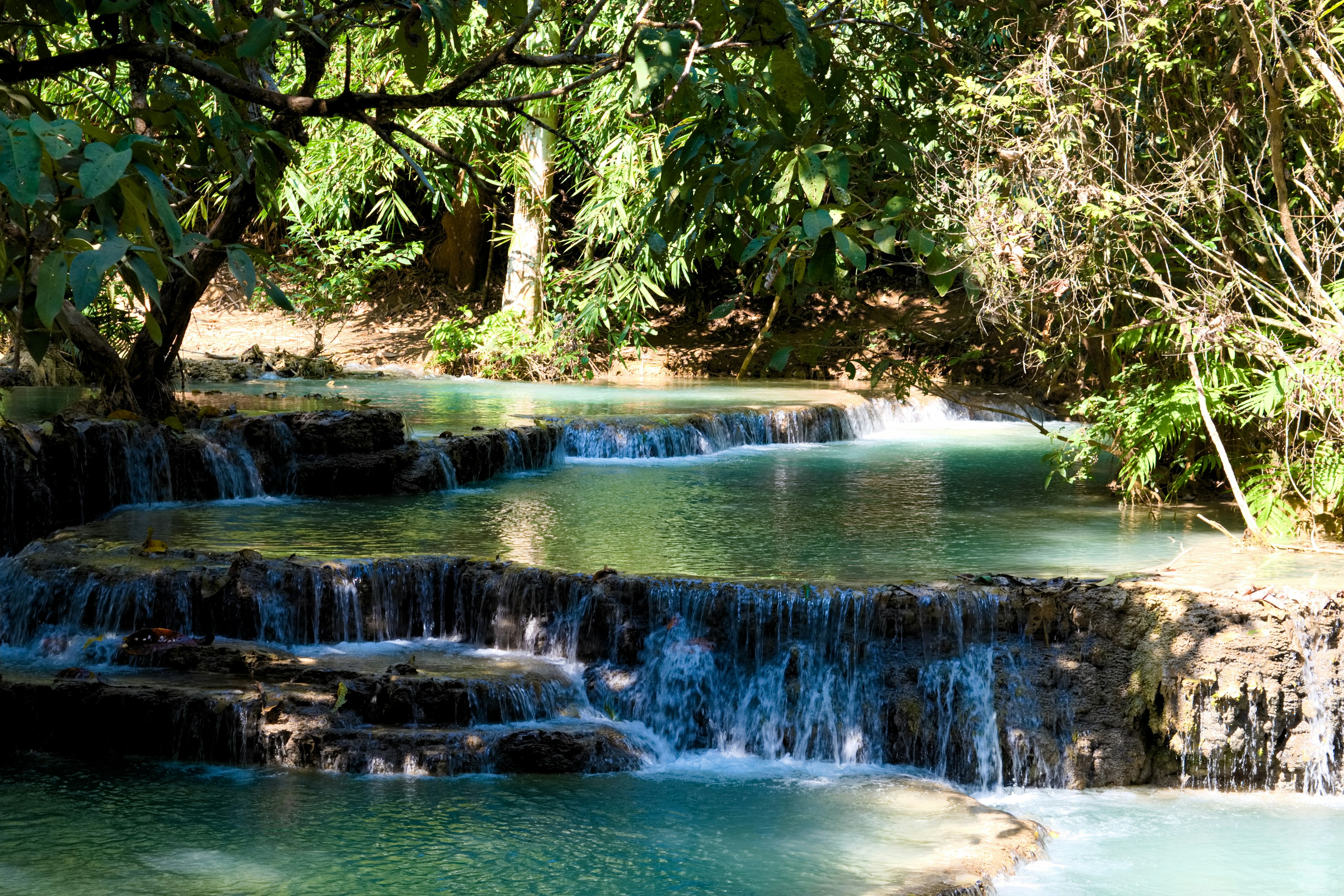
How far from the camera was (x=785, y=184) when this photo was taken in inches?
133

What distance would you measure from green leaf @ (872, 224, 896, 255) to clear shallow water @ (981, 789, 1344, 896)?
2.73m

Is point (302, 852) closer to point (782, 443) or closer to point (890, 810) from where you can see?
point (890, 810)

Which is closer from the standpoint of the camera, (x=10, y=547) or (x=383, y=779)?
(x=383, y=779)

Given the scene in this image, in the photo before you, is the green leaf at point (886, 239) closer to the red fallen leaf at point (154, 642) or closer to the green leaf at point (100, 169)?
the green leaf at point (100, 169)

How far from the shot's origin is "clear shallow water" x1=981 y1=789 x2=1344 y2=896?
526 centimetres

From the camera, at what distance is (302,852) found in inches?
200

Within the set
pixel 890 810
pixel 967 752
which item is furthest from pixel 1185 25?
pixel 890 810

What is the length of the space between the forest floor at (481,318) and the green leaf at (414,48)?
15519 mm

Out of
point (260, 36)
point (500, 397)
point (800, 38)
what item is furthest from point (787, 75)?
point (500, 397)

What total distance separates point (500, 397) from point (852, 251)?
13.3 metres

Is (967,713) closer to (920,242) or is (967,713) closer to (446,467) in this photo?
(920,242)

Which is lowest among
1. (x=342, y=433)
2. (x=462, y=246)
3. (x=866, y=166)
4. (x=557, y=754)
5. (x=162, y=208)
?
(x=557, y=754)

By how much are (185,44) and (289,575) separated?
3866 mm

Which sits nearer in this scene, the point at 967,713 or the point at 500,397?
the point at 967,713
